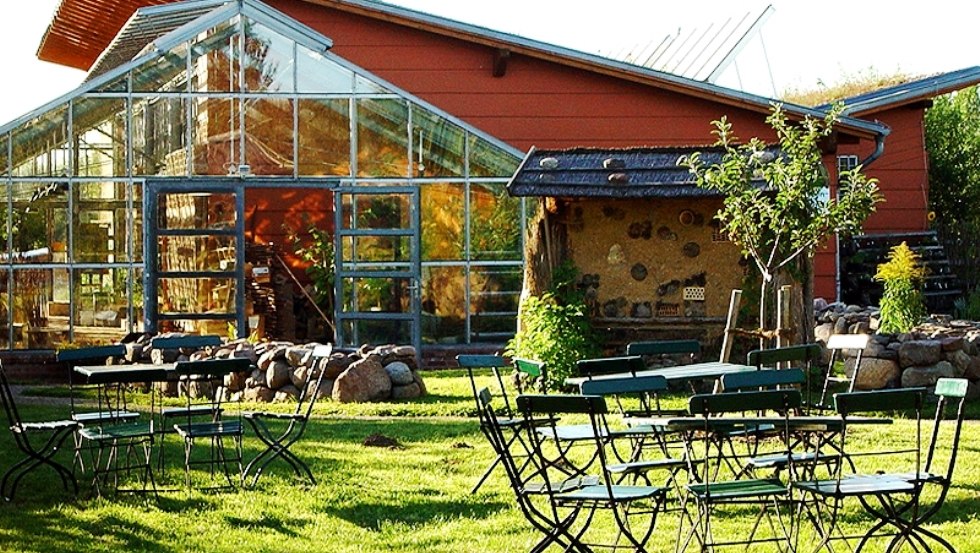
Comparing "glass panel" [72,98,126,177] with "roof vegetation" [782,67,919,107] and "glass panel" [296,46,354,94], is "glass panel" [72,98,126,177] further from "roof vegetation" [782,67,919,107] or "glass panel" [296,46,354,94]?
"roof vegetation" [782,67,919,107]

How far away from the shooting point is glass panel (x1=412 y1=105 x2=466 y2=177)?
19.1m

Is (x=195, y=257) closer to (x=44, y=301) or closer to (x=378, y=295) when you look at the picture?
(x=44, y=301)

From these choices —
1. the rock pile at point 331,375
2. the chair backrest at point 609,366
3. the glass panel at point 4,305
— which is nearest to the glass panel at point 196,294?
the glass panel at point 4,305

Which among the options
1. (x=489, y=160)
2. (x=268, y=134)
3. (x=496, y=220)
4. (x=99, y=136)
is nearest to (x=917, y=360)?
(x=496, y=220)

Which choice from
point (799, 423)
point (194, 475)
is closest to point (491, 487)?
point (194, 475)

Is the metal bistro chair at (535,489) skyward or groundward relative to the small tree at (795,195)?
groundward

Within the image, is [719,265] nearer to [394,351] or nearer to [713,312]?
[713,312]

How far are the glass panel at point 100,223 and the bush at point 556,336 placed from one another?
5750 millimetres

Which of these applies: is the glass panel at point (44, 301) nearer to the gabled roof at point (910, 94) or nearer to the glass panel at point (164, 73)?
the glass panel at point (164, 73)

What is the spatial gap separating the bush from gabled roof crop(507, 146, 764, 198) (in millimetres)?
1082

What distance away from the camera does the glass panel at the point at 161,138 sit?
18734 mm

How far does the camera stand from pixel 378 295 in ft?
61.1

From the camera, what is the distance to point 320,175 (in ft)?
62.7

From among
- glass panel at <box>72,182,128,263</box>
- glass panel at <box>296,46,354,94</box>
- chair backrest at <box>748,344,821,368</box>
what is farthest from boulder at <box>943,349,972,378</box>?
glass panel at <box>72,182,128,263</box>
